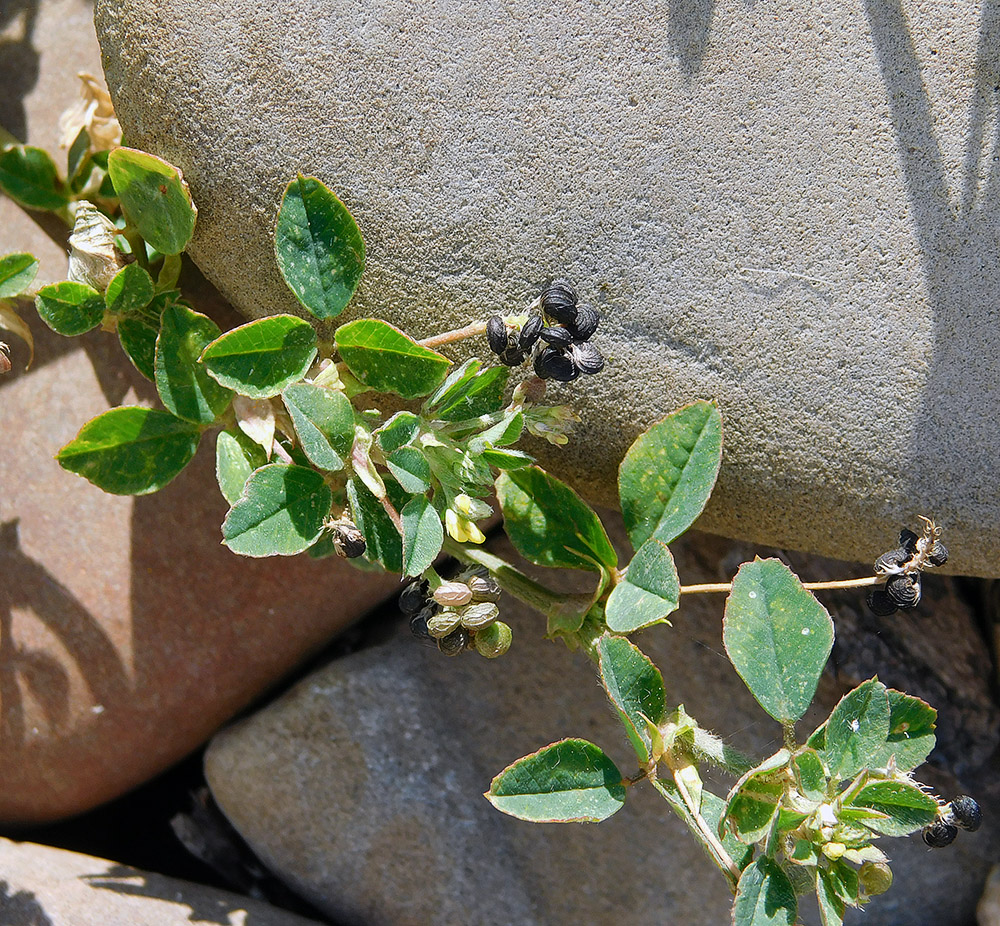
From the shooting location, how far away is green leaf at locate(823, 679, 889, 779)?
1.16 metres

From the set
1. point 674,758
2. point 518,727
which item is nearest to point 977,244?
point 674,758

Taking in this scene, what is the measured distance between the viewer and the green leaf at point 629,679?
3.94 ft

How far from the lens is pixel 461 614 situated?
121 centimetres

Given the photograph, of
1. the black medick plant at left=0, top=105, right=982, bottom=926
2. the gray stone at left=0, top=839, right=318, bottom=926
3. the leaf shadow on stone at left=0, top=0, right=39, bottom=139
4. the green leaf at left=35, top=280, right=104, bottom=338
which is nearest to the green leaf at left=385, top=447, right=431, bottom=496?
the black medick plant at left=0, top=105, right=982, bottom=926

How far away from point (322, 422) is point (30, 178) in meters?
0.82

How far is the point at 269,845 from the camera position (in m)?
1.85

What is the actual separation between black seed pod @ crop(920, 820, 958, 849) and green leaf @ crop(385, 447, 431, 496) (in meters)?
0.76

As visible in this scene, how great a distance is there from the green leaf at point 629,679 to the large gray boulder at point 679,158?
441mm

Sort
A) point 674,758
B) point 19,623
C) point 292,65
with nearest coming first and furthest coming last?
1. point 674,758
2. point 292,65
3. point 19,623

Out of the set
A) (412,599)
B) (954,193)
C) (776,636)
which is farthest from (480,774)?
(954,193)

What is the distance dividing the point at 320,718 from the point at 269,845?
0.91 ft

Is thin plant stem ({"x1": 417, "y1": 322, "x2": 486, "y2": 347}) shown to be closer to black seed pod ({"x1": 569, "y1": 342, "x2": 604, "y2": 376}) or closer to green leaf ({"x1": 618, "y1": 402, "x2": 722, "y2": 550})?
black seed pod ({"x1": 569, "y1": 342, "x2": 604, "y2": 376})

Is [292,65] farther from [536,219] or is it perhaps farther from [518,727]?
[518,727]

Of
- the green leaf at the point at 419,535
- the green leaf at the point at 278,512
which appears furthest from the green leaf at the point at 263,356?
the green leaf at the point at 419,535
